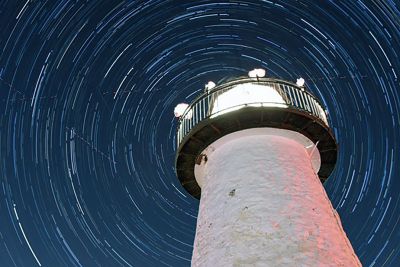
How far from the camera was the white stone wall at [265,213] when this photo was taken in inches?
198

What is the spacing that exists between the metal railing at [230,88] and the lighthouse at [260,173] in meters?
0.02

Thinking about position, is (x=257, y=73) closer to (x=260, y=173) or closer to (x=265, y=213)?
(x=260, y=173)

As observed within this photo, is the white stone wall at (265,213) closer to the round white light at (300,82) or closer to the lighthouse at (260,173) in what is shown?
the lighthouse at (260,173)

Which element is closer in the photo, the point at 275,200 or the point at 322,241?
the point at 322,241

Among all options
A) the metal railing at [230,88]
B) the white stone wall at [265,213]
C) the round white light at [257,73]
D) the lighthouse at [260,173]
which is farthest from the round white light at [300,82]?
the white stone wall at [265,213]

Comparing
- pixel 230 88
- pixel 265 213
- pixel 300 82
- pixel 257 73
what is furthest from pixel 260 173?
pixel 300 82

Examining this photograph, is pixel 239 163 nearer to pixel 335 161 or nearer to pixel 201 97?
pixel 201 97

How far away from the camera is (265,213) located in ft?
18.2

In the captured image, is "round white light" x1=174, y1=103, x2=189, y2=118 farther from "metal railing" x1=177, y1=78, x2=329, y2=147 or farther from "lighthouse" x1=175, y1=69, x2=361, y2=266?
"metal railing" x1=177, y1=78, x2=329, y2=147

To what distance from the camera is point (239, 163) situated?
6.75m

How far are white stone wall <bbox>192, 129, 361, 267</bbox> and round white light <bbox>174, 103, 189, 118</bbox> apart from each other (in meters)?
1.93

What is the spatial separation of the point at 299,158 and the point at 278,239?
91.0 inches

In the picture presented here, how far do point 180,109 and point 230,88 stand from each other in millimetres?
1263

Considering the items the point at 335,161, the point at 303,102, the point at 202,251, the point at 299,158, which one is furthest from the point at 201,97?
the point at 202,251
